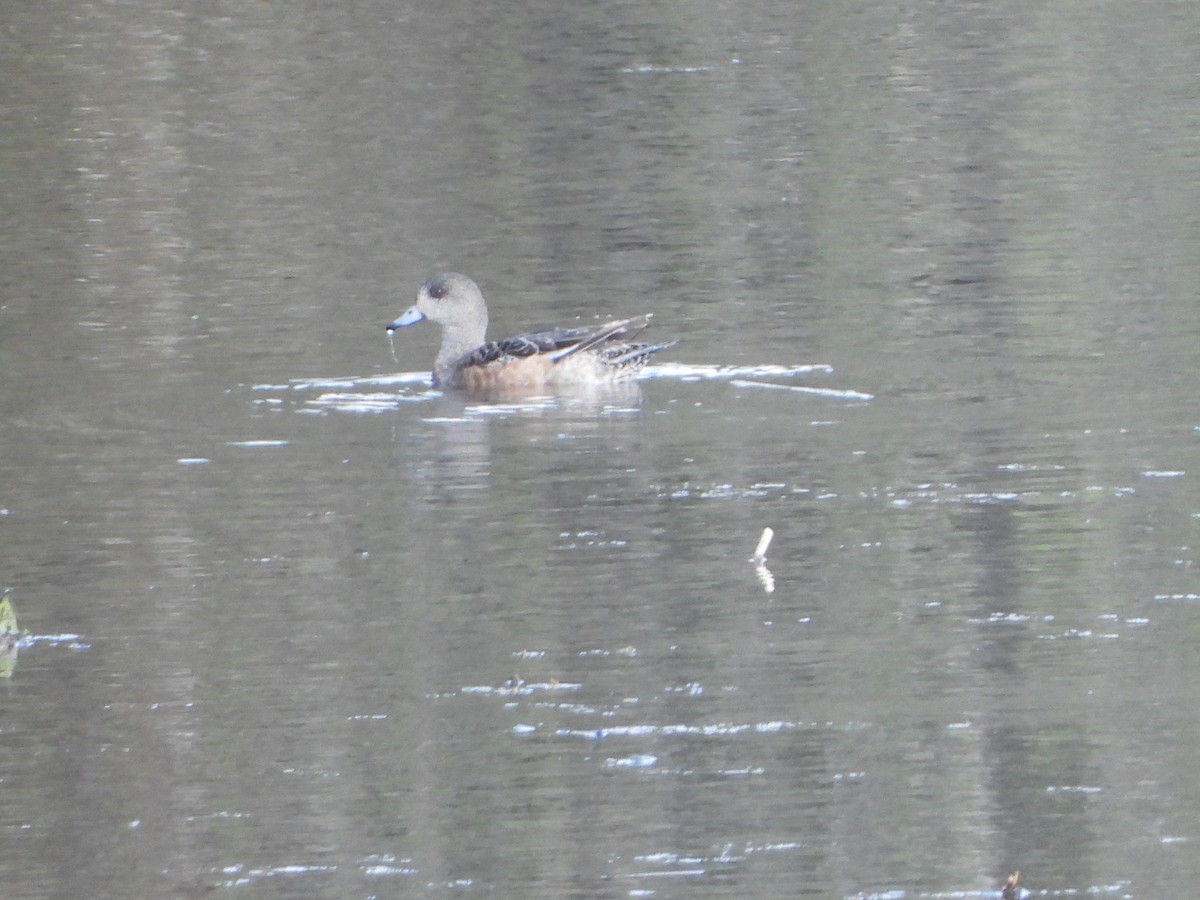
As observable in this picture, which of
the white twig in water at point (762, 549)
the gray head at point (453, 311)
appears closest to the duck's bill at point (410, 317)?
the gray head at point (453, 311)

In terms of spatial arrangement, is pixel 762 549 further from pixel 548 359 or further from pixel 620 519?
pixel 548 359

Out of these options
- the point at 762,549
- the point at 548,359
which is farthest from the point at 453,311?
the point at 762,549

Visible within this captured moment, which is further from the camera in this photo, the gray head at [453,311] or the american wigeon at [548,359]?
the gray head at [453,311]

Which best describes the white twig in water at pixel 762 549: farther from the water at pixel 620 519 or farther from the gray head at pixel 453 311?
the gray head at pixel 453 311

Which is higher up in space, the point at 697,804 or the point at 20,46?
the point at 697,804

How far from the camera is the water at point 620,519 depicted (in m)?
6.12

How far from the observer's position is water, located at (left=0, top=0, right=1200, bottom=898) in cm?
612

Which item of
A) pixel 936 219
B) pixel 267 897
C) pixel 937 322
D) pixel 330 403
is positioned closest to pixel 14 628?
pixel 267 897

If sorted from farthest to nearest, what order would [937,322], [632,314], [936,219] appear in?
[936,219] < [632,314] < [937,322]

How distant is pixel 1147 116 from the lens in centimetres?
1880

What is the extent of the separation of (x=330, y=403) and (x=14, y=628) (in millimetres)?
3687

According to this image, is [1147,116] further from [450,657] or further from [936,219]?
[450,657]

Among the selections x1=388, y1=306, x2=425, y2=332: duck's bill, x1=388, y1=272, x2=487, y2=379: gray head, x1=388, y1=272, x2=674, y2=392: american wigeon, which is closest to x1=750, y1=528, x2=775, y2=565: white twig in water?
x1=388, y1=272, x2=674, y2=392: american wigeon

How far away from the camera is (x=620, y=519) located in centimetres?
891
